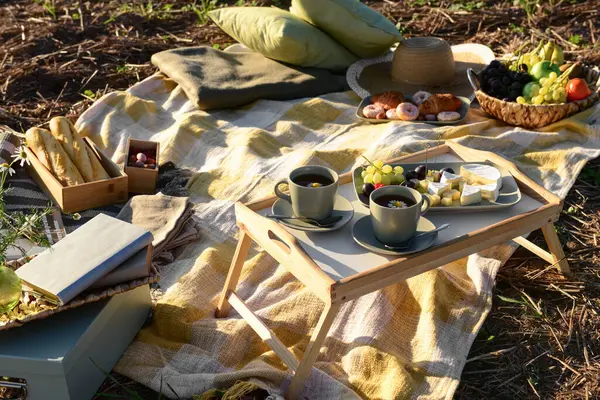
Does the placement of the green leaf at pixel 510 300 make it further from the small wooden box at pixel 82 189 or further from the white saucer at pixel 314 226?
the small wooden box at pixel 82 189

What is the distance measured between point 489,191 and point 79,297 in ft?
4.43

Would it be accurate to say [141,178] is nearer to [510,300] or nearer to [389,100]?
[389,100]

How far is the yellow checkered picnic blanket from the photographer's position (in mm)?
2434

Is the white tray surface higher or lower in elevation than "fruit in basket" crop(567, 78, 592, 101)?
higher

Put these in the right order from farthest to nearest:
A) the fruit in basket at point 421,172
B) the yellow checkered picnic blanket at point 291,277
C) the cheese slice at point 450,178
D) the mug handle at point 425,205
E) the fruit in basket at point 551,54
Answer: the fruit in basket at point 551,54
the fruit in basket at point 421,172
the cheese slice at point 450,178
the yellow checkered picnic blanket at point 291,277
the mug handle at point 425,205

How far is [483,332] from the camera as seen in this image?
2680 millimetres

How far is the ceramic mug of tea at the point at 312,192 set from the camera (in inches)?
89.7

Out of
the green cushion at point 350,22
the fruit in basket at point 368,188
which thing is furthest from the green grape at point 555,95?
the fruit in basket at point 368,188

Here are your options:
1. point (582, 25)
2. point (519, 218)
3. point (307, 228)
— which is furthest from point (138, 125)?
point (582, 25)

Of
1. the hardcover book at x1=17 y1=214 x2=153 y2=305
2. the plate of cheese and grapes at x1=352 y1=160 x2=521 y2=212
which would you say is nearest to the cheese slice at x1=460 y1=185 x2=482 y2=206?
the plate of cheese and grapes at x1=352 y1=160 x2=521 y2=212

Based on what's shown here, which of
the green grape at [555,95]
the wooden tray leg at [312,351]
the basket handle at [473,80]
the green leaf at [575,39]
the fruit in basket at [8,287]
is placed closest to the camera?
the fruit in basket at [8,287]

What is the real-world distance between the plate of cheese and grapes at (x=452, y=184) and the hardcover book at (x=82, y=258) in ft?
2.49

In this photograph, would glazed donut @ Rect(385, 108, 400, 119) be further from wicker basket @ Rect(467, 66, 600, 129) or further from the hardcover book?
the hardcover book

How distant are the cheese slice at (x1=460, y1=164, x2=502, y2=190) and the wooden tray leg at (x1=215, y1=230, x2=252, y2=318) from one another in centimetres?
78
